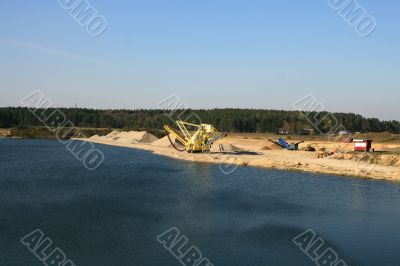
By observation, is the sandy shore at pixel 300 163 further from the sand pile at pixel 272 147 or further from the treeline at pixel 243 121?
the treeline at pixel 243 121

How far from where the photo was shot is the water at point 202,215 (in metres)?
21.7

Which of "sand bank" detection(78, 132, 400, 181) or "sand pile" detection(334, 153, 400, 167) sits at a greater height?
"sand pile" detection(334, 153, 400, 167)

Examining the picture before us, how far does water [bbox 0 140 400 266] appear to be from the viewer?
21719mm

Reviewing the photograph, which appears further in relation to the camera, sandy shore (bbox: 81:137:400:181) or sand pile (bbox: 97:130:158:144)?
sand pile (bbox: 97:130:158:144)

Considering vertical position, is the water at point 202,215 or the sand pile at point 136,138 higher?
the water at point 202,215

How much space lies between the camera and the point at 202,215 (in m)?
29.4

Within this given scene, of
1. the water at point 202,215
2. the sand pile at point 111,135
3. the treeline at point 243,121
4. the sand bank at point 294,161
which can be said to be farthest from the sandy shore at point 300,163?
the treeline at point 243,121

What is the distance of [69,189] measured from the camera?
38.1 metres

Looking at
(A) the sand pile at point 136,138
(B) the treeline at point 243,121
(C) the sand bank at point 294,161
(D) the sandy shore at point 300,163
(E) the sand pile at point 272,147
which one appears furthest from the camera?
(B) the treeline at point 243,121

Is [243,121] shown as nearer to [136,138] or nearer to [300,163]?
[136,138]

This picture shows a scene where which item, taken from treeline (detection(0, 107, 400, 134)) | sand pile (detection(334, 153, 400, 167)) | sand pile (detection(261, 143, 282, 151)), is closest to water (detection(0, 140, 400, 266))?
sand pile (detection(334, 153, 400, 167))

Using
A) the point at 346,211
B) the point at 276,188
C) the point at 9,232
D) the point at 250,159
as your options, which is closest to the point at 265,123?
the point at 250,159

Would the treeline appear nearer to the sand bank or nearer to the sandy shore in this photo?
the sand bank

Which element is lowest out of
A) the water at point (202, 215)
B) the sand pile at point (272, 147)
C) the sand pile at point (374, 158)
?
the water at point (202, 215)
